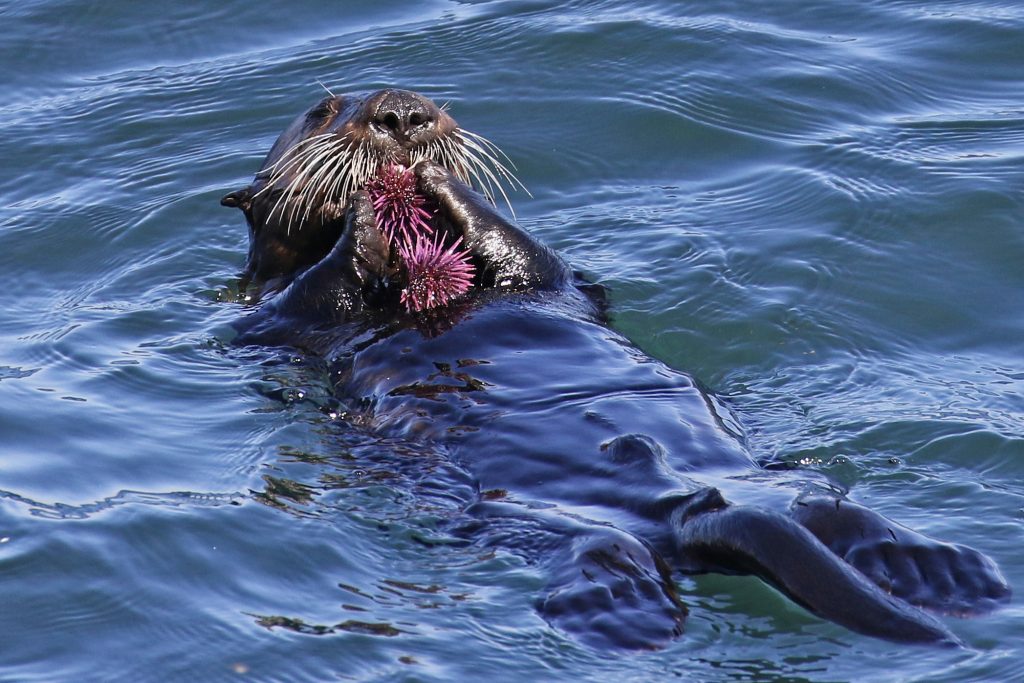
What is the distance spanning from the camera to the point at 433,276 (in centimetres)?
557

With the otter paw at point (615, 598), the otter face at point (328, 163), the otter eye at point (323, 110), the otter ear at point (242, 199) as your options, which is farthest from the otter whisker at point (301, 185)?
the otter paw at point (615, 598)

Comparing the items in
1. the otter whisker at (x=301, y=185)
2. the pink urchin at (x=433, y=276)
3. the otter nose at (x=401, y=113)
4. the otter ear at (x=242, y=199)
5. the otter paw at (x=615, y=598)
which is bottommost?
the otter paw at (x=615, y=598)

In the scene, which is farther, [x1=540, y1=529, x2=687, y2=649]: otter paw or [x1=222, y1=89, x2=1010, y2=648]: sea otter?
[x1=222, y1=89, x2=1010, y2=648]: sea otter

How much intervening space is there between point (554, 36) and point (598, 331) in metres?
4.42

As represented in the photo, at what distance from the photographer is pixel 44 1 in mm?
10234

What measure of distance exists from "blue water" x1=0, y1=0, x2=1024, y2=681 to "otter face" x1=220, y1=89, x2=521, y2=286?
1.43ft

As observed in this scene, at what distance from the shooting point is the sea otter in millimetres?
3832

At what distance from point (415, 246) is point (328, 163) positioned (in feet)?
1.51

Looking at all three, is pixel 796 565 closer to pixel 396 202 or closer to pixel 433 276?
pixel 433 276

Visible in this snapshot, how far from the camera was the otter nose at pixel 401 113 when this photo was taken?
5.87 meters

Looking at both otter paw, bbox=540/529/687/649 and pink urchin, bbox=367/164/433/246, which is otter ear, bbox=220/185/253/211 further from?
otter paw, bbox=540/529/687/649

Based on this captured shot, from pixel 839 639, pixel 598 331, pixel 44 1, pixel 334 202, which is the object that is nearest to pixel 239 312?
pixel 334 202

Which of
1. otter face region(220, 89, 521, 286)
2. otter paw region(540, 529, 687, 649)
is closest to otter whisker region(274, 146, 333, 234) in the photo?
otter face region(220, 89, 521, 286)

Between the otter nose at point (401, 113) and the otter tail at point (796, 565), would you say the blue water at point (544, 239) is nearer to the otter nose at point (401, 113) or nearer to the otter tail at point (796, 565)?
the otter tail at point (796, 565)
